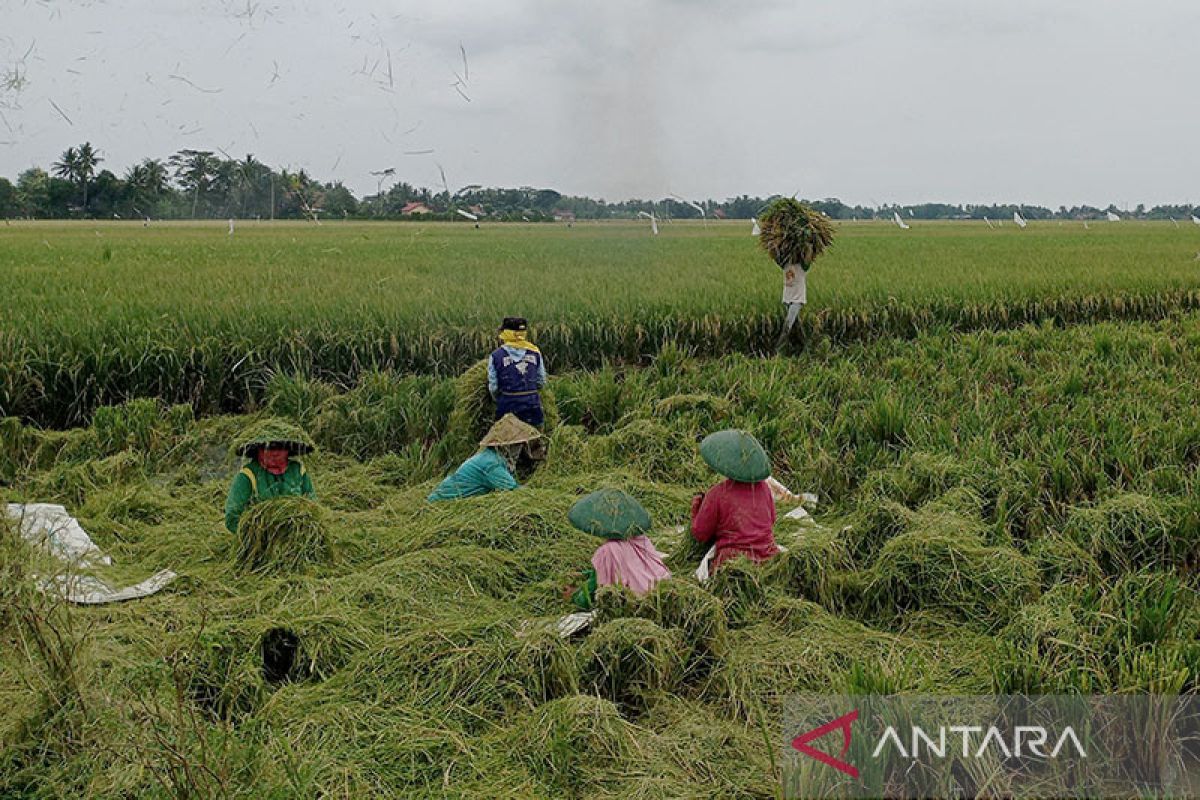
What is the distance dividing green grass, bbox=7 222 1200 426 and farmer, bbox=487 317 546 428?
168 cm

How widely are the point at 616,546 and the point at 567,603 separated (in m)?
0.38

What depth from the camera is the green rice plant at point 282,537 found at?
442cm

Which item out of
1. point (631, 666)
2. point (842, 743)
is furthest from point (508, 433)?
point (842, 743)

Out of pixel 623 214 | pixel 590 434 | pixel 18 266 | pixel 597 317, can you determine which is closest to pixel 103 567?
pixel 590 434

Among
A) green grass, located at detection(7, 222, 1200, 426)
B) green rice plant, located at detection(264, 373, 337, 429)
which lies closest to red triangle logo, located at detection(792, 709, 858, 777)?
green rice plant, located at detection(264, 373, 337, 429)

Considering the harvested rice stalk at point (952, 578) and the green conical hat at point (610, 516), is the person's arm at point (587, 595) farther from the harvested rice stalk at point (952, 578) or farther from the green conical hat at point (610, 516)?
the harvested rice stalk at point (952, 578)

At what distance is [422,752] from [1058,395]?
5.83 m

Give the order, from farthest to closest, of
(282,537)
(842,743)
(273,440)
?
1. (273,440)
2. (282,537)
3. (842,743)

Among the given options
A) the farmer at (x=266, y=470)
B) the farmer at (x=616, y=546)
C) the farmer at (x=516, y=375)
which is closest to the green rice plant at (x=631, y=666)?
the farmer at (x=616, y=546)

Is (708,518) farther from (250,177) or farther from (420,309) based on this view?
(250,177)

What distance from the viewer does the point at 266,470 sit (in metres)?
4.90

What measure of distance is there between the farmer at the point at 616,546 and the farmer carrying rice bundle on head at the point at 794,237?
5.30 meters

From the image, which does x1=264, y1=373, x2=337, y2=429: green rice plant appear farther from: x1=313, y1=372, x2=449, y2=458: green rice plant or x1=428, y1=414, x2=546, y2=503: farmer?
x1=428, y1=414, x2=546, y2=503: farmer

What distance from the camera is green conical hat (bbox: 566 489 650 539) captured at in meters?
3.95
